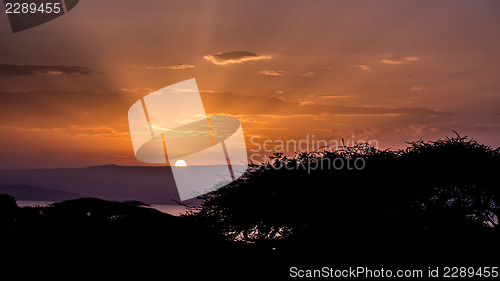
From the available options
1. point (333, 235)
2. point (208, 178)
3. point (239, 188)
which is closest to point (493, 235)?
point (333, 235)

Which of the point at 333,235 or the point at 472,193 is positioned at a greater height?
the point at 472,193

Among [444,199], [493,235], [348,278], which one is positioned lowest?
[348,278]

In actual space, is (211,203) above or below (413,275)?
above

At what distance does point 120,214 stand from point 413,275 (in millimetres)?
7235

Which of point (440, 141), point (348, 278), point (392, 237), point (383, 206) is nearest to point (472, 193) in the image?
point (440, 141)

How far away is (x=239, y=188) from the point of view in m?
16.8

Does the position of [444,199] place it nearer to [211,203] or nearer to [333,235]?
[333,235]

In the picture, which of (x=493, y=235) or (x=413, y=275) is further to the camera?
(x=493, y=235)

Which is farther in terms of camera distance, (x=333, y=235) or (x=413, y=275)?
(x=333, y=235)

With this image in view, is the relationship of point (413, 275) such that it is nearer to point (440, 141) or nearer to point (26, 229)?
Answer: point (440, 141)

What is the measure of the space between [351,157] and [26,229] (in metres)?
11.0

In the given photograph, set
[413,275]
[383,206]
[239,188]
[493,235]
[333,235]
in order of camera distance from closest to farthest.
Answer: [413,275] → [493,235] → [333,235] → [383,206] → [239,188]

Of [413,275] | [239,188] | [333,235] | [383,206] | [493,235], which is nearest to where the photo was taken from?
[413,275]

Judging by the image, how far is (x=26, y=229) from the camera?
10453mm
